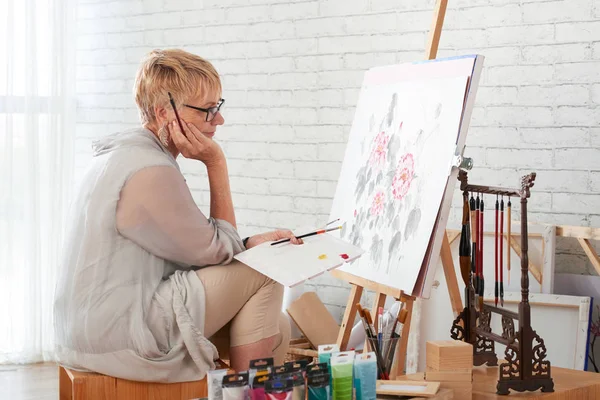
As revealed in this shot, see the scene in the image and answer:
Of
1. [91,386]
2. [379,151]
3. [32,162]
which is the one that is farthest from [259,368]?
[32,162]

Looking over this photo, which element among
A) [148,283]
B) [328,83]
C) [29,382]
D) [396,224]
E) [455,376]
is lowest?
[29,382]

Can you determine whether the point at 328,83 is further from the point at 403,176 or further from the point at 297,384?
the point at 297,384

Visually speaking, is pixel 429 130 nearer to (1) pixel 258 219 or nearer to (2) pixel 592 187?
(2) pixel 592 187

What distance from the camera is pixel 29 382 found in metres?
3.54

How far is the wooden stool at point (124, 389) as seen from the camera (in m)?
2.10

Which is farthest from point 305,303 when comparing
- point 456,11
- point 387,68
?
point 456,11

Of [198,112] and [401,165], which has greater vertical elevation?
[198,112]

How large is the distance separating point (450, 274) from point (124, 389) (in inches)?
42.4

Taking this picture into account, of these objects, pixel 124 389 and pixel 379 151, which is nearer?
pixel 124 389

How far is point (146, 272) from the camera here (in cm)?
220

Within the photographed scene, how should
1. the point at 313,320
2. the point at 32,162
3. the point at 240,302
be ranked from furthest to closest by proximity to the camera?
the point at 32,162
the point at 313,320
the point at 240,302

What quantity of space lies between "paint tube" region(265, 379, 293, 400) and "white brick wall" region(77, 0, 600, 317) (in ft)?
5.39

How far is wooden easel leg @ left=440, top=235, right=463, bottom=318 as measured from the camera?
8.76 ft

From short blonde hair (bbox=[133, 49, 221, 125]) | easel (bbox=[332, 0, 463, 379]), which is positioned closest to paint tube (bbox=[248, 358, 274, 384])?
easel (bbox=[332, 0, 463, 379])
